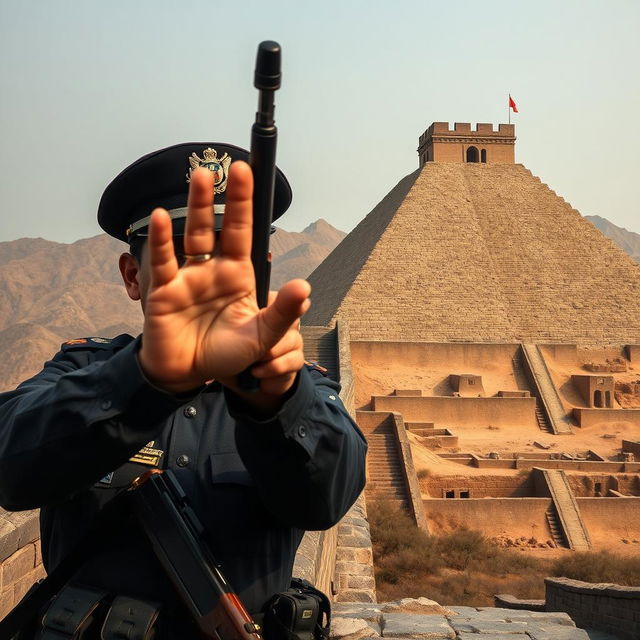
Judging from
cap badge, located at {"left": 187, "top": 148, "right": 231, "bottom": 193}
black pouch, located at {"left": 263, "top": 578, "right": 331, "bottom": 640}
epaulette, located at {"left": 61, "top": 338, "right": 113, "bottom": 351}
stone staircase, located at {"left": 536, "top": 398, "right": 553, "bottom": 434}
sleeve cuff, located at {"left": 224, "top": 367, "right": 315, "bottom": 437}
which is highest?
cap badge, located at {"left": 187, "top": 148, "right": 231, "bottom": 193}

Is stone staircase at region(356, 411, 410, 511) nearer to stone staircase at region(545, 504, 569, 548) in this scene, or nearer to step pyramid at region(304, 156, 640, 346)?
stone staircase at region(545, 504, 569, 548)

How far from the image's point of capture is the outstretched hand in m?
1.27

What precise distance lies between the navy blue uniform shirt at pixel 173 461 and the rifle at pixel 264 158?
27cm

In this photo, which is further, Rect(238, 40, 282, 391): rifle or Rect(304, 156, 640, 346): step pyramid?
Rect(304, 156, 640, 346): step pyramid

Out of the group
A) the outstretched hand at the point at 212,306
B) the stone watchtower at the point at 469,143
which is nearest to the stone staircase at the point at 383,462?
the outstretched hand at the point at 212,306

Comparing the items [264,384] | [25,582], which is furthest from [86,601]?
[25,582]

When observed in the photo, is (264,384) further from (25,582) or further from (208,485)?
(25,582)

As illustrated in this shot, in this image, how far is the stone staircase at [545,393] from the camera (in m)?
22.2

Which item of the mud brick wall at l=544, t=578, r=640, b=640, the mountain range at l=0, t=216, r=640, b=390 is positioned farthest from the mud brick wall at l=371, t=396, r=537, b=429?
the mountain range at l=0, t=216, r=640, b=390

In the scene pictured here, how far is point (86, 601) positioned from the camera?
65.6 inches

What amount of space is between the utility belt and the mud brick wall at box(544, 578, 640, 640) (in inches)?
254

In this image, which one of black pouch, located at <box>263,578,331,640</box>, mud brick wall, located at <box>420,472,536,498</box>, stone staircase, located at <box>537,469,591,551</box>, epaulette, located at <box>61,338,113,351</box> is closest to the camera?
black pouch, located at <box>263,578,331,640</box>

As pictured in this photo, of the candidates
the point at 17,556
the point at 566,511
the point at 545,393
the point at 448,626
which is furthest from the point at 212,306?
the point at 545,393

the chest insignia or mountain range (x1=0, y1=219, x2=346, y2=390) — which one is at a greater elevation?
mountain range (x1=0, y1=219, x2=346, y2=390)
